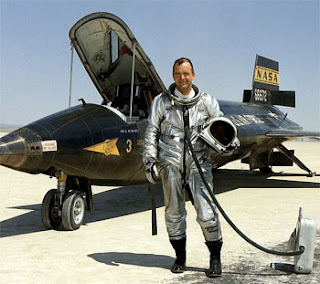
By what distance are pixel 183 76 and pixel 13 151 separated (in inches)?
106

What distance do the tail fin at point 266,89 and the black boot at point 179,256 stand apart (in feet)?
41.5

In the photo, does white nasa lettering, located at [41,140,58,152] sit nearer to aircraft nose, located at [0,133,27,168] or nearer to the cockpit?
aircraft nose, located at [0,133,27,168]

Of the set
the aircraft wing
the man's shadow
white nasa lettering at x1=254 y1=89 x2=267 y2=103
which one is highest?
white nasa lettering at x1=254 y1=89 x2=267 y2=103

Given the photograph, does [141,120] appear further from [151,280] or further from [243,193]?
[243,193]

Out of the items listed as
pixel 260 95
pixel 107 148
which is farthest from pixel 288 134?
pixel 107 148

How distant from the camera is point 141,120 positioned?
8602mm

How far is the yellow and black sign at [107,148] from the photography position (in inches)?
285

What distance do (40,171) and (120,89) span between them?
10.9 feet

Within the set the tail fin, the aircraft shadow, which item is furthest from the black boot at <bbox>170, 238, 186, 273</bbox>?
the tail fin

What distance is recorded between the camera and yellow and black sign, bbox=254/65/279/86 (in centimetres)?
1762

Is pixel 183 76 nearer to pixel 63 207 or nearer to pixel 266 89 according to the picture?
pixel 63 207

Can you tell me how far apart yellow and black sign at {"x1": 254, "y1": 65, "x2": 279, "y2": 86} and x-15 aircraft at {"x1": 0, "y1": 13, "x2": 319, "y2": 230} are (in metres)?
9.35

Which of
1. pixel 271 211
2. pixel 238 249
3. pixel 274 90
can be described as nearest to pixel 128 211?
pixel 271 211

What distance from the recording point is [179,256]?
16.9 ft
